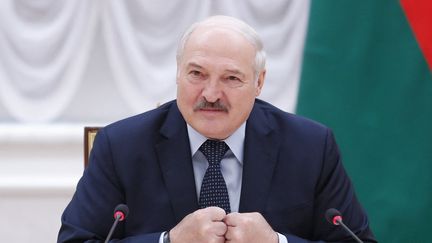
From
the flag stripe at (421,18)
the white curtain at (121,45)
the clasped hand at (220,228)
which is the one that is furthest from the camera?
the white curtain at (121,45)

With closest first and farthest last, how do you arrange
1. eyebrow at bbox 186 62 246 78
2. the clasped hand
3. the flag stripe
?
the clasped hand
eyebrow at bbox 186 62 246 78
the flag stripe

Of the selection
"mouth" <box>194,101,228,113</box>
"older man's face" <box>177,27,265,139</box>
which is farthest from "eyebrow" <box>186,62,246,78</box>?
"mouth" <box>194,101,228,113</box>

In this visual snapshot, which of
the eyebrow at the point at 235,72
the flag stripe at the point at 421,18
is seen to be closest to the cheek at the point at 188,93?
the eyebrow at the point at 235,72

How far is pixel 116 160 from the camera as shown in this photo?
2.25 metres

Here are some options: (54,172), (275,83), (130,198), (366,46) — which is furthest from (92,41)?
(130,198)

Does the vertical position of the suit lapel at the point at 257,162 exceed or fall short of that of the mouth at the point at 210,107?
it falls short

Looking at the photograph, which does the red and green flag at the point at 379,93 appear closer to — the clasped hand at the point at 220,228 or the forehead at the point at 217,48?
the forehead at the point at 217,48

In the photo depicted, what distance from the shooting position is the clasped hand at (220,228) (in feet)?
6.46

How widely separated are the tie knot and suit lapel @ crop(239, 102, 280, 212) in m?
0.08

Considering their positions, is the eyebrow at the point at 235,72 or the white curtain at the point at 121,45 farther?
the white curtain at the point at 121,45

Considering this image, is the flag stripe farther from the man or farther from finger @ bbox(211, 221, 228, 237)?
finger @ bbox(211, 221, 228, 237)

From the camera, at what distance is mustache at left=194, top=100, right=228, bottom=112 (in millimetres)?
2096

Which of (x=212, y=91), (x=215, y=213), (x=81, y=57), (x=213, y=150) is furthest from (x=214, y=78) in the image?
(x=81, y=57)

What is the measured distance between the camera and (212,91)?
2080mm
